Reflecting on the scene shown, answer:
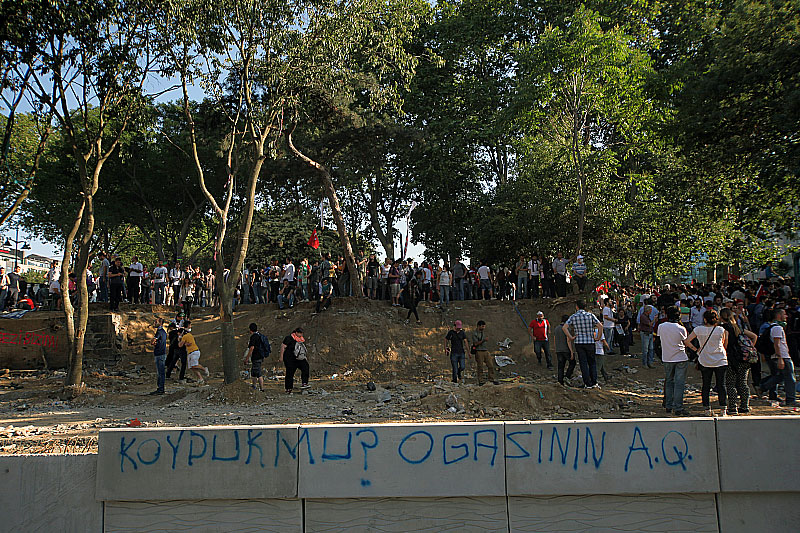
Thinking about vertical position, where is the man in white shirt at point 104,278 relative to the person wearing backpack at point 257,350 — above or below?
above

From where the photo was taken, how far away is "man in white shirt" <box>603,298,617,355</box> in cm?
1573

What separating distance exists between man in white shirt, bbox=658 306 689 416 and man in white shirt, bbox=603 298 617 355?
21.0 feet

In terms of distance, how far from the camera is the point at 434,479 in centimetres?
458

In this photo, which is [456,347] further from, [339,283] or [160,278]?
[160,278]

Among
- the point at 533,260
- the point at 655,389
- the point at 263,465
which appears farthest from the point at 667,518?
the point at 533,260

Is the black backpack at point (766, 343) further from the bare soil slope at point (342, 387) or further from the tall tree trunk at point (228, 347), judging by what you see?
the tall tree trunk at point (228, 347)

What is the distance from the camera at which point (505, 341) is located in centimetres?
1838

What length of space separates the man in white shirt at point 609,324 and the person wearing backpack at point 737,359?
6.45 meters

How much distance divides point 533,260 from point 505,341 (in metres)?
3.40

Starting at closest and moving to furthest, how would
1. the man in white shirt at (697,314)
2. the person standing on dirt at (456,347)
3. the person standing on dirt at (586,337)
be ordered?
the person standing on dirt at (586,337), the man in white shirt at (697,314), the person standing on dirt at (456,347)

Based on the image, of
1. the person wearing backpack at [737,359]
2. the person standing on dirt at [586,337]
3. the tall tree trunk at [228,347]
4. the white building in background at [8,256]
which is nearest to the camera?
the person wearing backpack at [737,359]

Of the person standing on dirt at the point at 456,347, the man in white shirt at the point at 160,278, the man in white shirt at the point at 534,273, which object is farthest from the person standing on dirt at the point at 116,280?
the man in white shirt at the point at 534,273

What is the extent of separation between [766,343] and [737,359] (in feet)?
3.25

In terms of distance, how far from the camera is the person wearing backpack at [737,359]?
8773 mm
